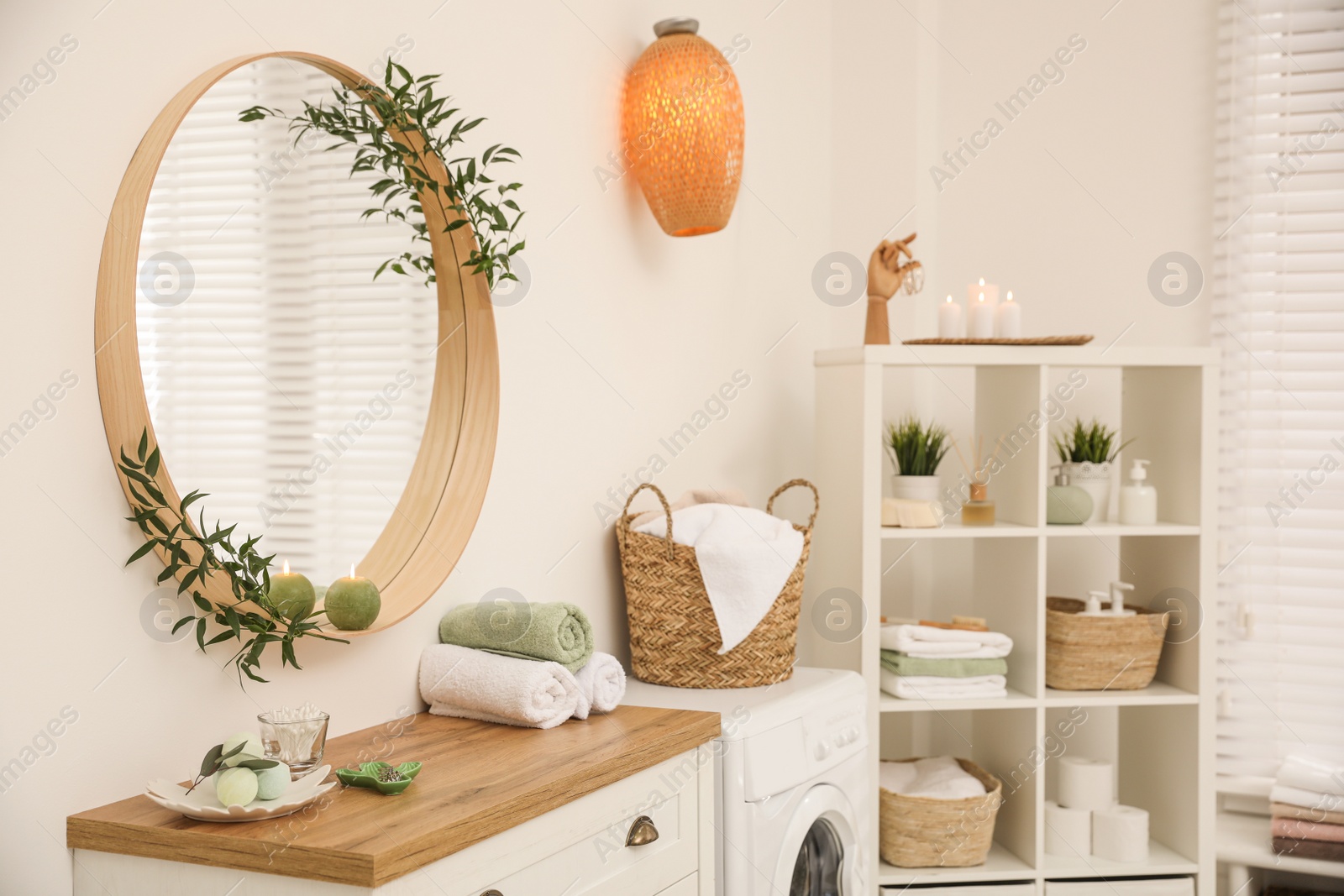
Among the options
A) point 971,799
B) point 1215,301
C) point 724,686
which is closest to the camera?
point 724,686

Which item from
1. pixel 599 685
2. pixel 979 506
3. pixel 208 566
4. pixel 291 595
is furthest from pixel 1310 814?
pixel 208 566

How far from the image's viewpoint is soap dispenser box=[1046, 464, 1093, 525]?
246 cm

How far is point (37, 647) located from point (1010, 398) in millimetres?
2083

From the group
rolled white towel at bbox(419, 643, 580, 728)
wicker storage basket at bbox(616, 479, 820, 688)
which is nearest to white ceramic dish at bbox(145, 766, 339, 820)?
rolled white towel at bbox(419, 643, 580, 728)

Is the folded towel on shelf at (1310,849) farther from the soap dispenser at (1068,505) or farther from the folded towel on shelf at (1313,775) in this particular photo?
the soap dispenser at (1068,505)

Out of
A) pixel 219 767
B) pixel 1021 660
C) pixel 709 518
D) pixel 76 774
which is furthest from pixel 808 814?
pixel 76 774

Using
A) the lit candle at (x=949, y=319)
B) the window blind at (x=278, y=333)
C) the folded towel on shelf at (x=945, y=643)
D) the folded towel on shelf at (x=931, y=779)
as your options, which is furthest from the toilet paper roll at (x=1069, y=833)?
the window blind at (x=278, y=333)

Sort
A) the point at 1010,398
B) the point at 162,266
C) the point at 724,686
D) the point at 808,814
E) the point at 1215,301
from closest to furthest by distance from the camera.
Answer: the point at 162,266 → the point at 808,814 → the point at 724,686 → the point at 1010,398 → the point at 1215,301

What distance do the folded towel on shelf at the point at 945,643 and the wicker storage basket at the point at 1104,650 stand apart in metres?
0.14

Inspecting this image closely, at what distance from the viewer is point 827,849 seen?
200cm

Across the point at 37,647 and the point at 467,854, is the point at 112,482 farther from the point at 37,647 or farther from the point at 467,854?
the point at 467,854

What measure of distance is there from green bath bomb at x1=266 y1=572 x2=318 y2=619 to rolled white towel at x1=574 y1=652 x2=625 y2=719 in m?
0.43

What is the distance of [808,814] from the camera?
72.1 inches

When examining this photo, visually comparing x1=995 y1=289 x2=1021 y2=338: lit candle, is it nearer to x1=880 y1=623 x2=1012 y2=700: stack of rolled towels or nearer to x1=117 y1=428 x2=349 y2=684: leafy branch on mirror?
x1=880 y1=623 x2=1012 y2=700: stack of rolled towels
